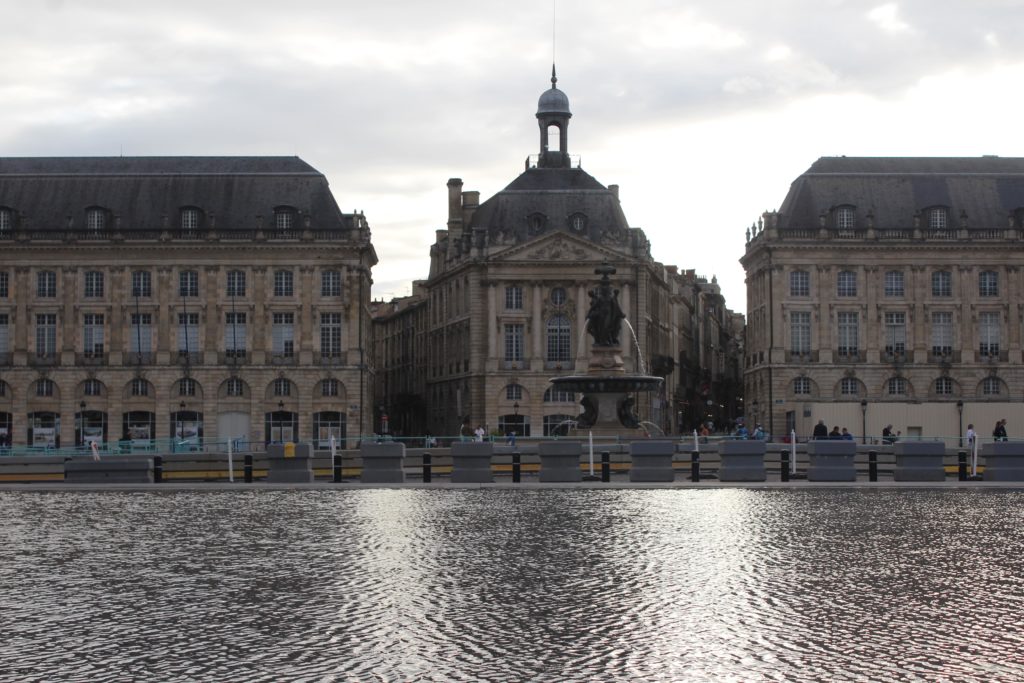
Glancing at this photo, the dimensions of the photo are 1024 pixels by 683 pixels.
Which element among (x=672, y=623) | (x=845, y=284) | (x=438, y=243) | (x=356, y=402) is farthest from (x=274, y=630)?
(x=438, y=243)

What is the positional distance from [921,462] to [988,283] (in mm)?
59602

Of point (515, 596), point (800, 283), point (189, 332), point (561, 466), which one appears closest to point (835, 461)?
point (561, 466)

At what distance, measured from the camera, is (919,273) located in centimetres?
9375

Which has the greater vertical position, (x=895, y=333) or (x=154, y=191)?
(x=154, y=191)

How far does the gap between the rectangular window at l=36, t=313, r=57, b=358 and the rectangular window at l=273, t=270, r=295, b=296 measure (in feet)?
43.1

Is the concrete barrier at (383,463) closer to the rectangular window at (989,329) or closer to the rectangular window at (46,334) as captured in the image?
the rectangular window at (46,334)

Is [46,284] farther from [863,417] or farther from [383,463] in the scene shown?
[383,463]

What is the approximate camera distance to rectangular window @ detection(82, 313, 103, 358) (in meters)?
90.8

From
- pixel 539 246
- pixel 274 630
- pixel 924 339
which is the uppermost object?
pixel 539 246

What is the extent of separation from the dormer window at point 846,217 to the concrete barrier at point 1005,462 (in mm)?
57809

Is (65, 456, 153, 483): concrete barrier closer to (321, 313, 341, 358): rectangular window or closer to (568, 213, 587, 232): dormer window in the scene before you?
(321, 313, 341, 358): rectangular window

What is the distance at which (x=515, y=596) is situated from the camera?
48.9 feet

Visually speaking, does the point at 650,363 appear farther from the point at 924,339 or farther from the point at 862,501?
the point at 862,501

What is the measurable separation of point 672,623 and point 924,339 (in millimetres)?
83850
